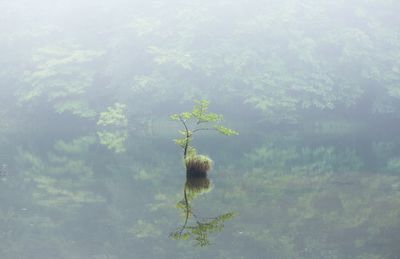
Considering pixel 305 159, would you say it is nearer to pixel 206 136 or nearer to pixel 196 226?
pixel 206 136

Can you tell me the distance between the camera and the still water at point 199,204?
13.5 metres

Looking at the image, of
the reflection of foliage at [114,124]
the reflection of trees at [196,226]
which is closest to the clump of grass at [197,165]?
the reflection of trees at [196,226]

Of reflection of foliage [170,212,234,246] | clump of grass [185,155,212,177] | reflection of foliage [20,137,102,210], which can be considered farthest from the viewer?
clump of grass [185,155,212,177]

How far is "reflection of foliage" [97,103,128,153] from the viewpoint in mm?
40156

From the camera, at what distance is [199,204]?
56.3 ft

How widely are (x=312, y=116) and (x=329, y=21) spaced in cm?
1500

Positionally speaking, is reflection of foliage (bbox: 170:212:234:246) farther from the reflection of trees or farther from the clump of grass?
the clump of grass

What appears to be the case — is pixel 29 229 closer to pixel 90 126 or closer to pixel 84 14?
pixel 90 126

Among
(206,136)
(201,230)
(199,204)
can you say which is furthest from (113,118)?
(201,230)

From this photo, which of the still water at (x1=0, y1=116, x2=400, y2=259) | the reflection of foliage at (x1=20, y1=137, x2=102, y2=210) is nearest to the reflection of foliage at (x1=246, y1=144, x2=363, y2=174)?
the still water at (x1=0, y1=116, x2=400, y2=259)

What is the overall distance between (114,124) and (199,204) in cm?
3368

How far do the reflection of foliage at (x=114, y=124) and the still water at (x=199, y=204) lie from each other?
7012mm

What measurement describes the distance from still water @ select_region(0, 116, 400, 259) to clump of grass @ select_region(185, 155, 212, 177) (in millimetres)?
431

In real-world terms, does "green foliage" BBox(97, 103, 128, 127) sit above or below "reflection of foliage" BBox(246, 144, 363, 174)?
above
